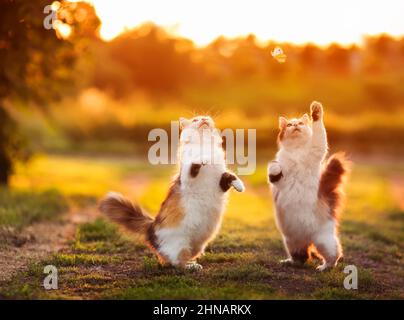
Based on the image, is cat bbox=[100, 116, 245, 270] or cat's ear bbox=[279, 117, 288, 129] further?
cat's ear bbox=[279, 117, 288, 129]

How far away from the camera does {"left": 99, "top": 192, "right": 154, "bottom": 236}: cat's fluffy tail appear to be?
6.07 metres

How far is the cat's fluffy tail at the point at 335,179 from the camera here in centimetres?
616

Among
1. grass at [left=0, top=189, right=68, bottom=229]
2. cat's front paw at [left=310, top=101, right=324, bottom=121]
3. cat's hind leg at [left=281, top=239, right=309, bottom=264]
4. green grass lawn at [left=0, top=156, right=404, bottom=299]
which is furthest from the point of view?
grass at [left=0, top=189, right=68, bottom=229]

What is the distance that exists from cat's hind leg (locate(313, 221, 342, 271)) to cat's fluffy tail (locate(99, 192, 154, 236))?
167 cm

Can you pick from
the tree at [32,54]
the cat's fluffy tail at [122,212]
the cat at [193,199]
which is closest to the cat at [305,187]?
the cat at [193,199]

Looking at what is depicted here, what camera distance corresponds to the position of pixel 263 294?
5.04 meters

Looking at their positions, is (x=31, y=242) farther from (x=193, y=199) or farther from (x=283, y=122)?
(x=283, y=122)

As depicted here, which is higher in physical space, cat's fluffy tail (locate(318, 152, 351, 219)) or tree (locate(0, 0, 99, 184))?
tree (locate(0, 0, 99, 184))

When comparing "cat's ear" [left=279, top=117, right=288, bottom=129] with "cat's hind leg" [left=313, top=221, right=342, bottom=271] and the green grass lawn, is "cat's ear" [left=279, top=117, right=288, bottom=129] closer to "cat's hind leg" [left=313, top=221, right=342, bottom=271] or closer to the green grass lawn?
"cat's hind leg" [left=313, top=221, right=342, bottom=271]

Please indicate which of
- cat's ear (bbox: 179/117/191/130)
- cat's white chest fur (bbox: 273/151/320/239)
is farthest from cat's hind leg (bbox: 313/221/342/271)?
cat's ear (bbox: 179/117/191/130)

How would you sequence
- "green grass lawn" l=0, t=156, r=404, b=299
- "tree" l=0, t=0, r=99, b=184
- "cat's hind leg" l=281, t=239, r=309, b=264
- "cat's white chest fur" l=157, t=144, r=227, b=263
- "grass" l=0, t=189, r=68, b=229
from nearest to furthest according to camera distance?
"green grass lawn" l=0, t=156, r=404, b=299 < "cat's white chest fur" l=157, t=144, r=227, b=263 < "cat's hind leg" l=281, t=239, r=309, b=264 < "grass" l=0, t=189, r=68, b=229 < "tree" l=0, t=0, r=99, b=184

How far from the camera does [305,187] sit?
5.81m

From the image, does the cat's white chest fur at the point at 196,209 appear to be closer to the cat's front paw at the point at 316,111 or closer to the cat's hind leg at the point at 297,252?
the cat's hind leg at the point at 297,252
